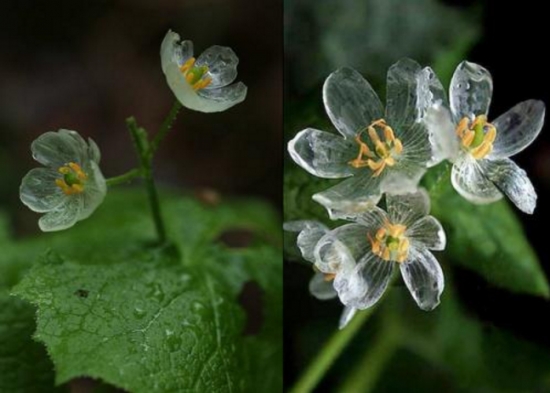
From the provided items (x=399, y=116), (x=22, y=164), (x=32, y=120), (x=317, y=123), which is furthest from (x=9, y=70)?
(x=399, y=116)

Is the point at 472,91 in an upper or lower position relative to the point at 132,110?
upper

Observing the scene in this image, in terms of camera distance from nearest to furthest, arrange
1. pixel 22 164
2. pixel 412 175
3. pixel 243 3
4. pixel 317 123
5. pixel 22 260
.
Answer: pixel 412 175, pixel 317 123, pixel 22 260, pixel 22 164, pixel 243 3

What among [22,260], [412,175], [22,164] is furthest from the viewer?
[22,164]

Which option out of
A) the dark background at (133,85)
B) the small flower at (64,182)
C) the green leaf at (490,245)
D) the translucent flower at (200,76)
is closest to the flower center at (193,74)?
the translucent flower at (200,76)

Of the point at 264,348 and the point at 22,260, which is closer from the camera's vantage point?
the point at 264,348

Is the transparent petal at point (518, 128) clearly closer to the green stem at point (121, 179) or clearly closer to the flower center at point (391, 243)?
the flower center at point (391, 243)

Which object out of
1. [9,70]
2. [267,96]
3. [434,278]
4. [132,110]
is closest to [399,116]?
[434,278]

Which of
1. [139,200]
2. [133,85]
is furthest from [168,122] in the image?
[133,85]

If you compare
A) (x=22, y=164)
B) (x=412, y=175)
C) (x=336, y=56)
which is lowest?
(x=22, y=164)

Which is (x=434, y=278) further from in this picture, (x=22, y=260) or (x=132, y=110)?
(x=132, y=110)

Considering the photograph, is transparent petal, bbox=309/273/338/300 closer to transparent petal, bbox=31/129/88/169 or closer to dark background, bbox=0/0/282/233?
transparent petal, bbox=31/129/88/169
